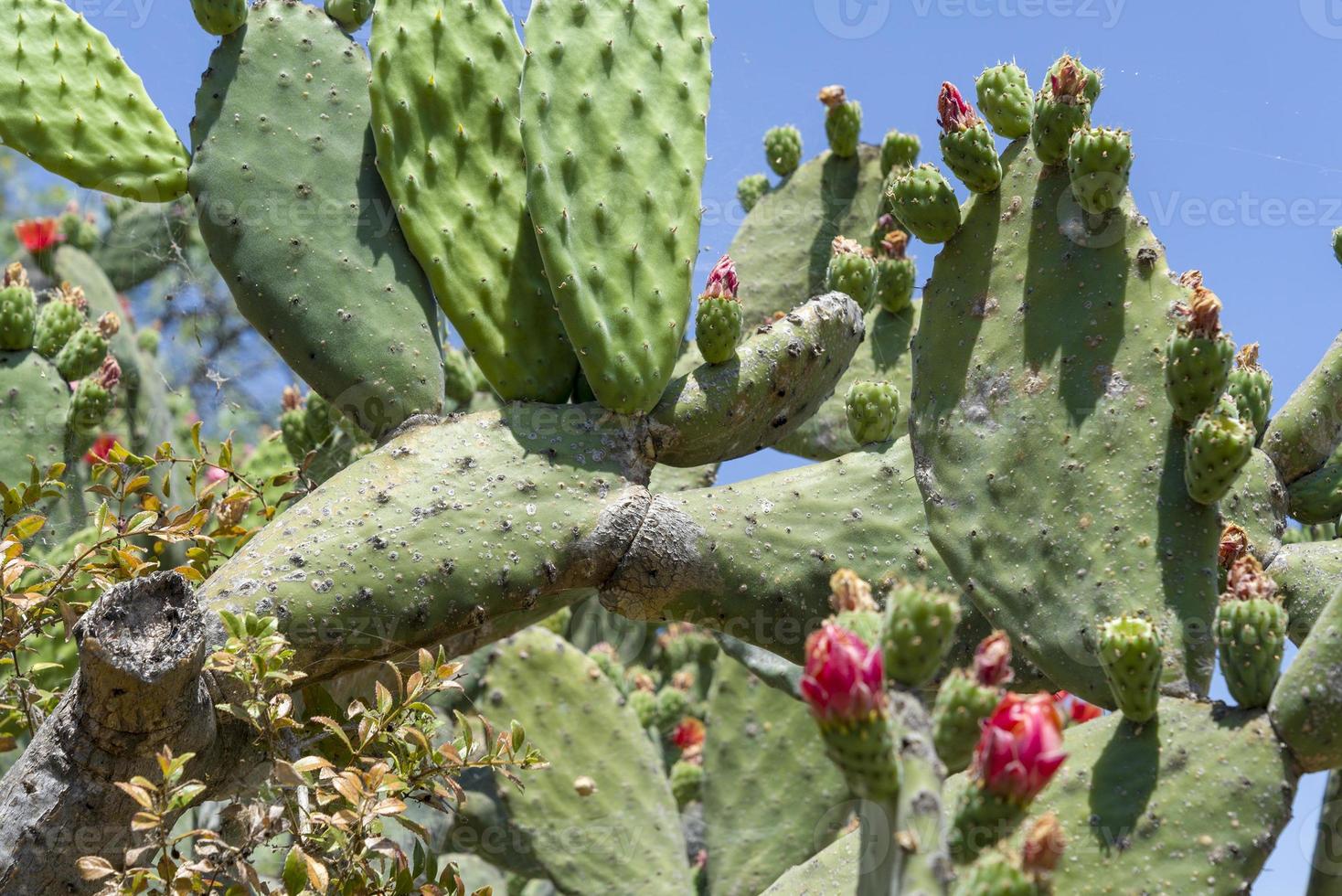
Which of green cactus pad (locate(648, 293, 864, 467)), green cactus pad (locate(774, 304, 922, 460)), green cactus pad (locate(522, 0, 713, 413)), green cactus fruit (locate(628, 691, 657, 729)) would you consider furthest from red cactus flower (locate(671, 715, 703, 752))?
green cactus pad (locate(522, 0, 713, 413))

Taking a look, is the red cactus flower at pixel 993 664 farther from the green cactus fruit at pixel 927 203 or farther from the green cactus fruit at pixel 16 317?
the green cactus fruit at pixel 16 317

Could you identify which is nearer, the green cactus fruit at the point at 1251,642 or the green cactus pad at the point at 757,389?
the green cactus fruit at the point at 1251,642

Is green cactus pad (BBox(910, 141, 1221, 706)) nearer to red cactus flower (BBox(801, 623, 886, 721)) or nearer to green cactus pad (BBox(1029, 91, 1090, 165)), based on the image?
green cactus pad (BBox(1029, 91, 1090, 165))

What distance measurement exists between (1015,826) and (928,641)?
176 millimetres

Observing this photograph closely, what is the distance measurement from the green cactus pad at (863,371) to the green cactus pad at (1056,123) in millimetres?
1290

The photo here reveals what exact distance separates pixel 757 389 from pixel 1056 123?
0.70m

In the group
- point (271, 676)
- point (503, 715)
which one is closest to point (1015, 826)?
point (271, 676)

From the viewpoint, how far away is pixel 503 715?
3145mm

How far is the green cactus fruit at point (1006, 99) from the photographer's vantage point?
2252mm

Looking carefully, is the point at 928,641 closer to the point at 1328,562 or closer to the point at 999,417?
the point at 999,417

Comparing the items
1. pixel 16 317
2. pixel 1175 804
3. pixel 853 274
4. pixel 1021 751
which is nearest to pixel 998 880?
pixel 1021 751

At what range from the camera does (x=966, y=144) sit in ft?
7.09

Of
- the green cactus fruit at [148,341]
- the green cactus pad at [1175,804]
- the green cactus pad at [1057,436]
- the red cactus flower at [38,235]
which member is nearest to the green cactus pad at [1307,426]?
the green cactus pad at [1057,436]

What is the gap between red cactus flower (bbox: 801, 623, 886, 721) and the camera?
3.59 ft
